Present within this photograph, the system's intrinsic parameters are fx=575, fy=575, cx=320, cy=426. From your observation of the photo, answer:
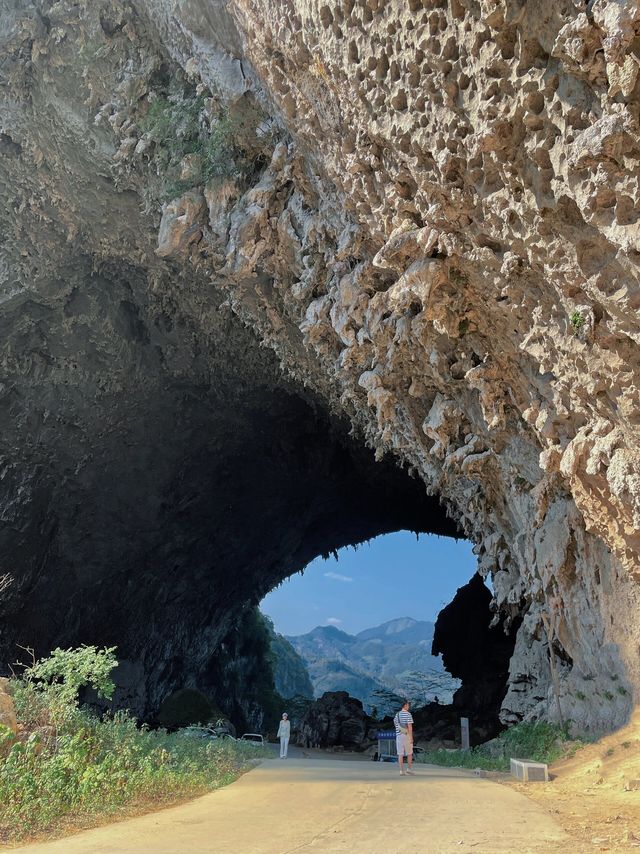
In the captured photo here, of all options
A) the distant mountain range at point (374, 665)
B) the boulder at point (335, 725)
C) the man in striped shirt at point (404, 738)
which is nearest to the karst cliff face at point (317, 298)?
the man in striped shirt at point (404, 738)

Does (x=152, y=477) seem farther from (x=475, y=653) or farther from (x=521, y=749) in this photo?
(x=475, y=653)

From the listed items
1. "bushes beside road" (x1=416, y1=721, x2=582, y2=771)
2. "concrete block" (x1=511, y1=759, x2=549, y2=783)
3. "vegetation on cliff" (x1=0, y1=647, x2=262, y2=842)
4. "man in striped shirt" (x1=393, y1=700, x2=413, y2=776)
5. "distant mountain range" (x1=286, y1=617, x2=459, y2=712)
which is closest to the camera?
"vegetation on cliff" (x1=0, y1=647, x2=262, y2=842)

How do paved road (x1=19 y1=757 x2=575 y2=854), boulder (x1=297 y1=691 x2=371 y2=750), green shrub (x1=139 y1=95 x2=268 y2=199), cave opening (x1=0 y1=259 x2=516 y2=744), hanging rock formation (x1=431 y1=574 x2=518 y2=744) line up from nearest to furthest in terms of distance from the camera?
1. paved road (x1=19 y1=757 x2=575 y2=854)
2. green shrub (x1=139 y1=95 x2=268 y2=199)
3. cave opening (x1=0 y1=259 x2=516 y2=744)
4. boulder (x1=297 y1=691 x2=371 y2=750)
5. hanging rock formation (x1=431 y1=574 x2=518 y2=744)

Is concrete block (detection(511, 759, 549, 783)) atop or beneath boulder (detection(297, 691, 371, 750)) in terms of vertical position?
atop

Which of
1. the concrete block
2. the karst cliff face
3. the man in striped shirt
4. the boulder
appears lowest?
the boulder

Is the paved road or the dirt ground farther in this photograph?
the dirt ground

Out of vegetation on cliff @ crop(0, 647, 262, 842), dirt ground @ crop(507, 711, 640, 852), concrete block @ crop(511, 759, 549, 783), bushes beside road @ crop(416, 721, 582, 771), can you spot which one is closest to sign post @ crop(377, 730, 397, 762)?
bushes beside road @ crop(416, 721, 582, 771)

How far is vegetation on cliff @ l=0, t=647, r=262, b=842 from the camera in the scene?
177 inches

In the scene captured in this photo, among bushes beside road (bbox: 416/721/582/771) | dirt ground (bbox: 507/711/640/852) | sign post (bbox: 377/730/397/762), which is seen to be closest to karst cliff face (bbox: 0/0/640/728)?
bushes beside road (bbox: 416/721/582/771)

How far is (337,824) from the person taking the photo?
4289 millimetres

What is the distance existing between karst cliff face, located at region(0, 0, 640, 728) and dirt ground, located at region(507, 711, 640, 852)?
45.7 inches

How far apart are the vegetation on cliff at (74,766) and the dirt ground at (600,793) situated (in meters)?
3.52

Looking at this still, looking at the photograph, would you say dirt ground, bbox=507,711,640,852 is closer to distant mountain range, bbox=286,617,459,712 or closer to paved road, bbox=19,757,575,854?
paved road, bbox=19,757,575,854

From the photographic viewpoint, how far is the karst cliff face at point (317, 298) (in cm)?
491
